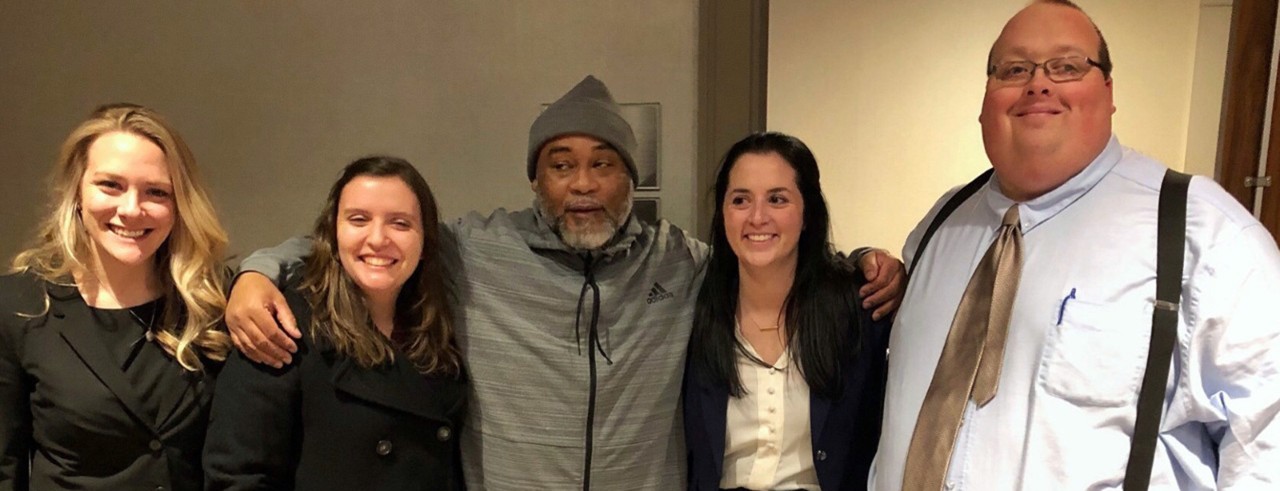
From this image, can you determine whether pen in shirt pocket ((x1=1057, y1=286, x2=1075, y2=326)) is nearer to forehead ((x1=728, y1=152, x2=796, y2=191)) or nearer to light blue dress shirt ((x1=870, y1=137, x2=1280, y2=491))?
light blue dress shirt ((x1=870, y1=137, x2=1280, y2=491))

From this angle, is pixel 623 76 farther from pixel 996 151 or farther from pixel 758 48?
pixel 996 151

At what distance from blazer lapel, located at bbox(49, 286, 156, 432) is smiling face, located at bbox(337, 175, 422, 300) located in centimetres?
45

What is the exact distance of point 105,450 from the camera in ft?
4.87

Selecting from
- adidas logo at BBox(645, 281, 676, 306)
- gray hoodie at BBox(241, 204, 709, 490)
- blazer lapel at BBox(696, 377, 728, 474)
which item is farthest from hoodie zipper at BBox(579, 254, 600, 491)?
blazer lapel at BBox(696, 377, 728, 474)

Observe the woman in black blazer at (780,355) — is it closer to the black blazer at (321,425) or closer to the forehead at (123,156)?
the black blazer at (321,425)

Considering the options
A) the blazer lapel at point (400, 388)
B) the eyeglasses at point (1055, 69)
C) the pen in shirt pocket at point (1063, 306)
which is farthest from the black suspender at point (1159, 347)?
the blazer lapel at point (400, 388)

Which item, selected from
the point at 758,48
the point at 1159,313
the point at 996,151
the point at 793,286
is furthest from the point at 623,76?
the point at 1159,313

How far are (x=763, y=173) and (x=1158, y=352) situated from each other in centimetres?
80

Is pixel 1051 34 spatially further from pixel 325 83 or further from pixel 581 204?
pixel 325 83

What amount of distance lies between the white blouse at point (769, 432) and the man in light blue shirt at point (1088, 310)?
0.83ft

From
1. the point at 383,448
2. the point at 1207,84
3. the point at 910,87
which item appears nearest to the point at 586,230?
the point at 383,448

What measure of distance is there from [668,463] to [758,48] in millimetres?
1245

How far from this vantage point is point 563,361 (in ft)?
5.77

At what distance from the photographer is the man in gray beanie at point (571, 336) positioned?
174cm
